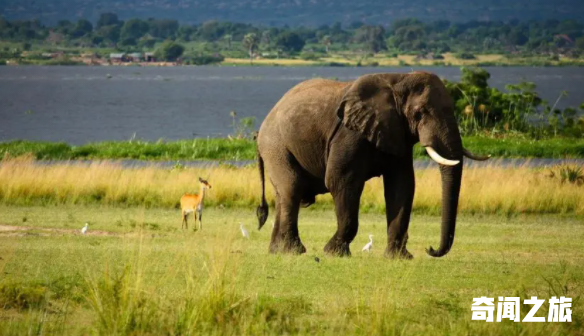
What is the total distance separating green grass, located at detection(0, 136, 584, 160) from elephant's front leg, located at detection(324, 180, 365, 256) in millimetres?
24818

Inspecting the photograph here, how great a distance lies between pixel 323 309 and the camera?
1315 centimetres

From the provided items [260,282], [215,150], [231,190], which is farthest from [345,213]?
[215,150]

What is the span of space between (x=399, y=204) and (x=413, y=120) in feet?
3.82

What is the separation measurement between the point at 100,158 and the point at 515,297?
31.8 m

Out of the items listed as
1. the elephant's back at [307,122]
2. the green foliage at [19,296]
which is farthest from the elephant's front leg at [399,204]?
the green foliage at [19,296]

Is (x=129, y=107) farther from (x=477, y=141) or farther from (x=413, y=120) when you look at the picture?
(x=413, y=120)

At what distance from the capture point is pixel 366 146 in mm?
16828

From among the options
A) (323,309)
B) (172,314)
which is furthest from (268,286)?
(172,314)

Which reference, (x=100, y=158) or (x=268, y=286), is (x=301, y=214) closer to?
(x=268, y=286)

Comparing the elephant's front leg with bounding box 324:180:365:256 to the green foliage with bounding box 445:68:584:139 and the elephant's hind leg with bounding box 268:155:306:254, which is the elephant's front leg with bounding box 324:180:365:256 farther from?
the green foliage with bounding box 445:68:584:139

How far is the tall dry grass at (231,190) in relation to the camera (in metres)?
25.6

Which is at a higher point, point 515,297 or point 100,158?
point 515,297

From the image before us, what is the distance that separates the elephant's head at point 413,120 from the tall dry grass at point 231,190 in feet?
28.8

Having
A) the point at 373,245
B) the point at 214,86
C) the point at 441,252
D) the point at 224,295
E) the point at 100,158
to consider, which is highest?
the point at 224,295
